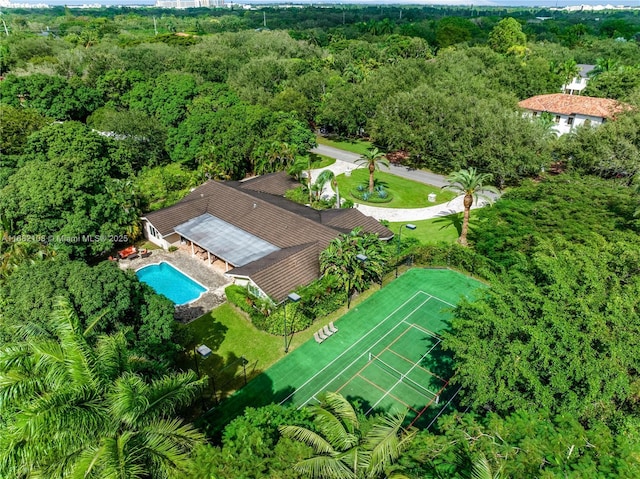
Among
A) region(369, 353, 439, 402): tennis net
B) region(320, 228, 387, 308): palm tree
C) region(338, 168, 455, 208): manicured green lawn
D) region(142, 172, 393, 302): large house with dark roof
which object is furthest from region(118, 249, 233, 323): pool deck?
region(338, 168, 455, 208): manicured green lawn

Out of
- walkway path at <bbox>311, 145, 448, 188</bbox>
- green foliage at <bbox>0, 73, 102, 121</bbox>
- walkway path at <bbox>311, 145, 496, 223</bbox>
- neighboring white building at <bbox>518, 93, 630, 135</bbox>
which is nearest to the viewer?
walkway path at <bbox>311, 145, 496, 223</bbox>

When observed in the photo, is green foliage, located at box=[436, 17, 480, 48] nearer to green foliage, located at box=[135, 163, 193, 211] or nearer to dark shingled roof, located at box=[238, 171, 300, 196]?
dark shingled roof, located at box=[238, 171, 300, 196]

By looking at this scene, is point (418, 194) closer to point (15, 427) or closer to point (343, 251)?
point (343, 251)

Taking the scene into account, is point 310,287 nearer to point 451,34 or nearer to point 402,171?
point 402,171

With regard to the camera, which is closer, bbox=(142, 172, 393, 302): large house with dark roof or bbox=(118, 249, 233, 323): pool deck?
bbox=(118, 249, 233, 323): pool deck

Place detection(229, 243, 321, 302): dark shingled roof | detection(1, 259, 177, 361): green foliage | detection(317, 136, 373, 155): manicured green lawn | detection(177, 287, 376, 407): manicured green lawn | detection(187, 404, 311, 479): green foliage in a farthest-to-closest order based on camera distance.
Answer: detection(317, 136, 373, 155): manicured green lawn
detection(229, 243, 321, 302): dark shingled roof
detection(177, 287, 376, 407): manicured green lawn
detection(1, 259, 177, 361): green foliage
detection(187, 404, 311, 479): green foliage

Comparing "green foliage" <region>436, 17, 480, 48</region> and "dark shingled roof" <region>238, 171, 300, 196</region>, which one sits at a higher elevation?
"green foliage" <region>436, 17, 480, 48</region>
